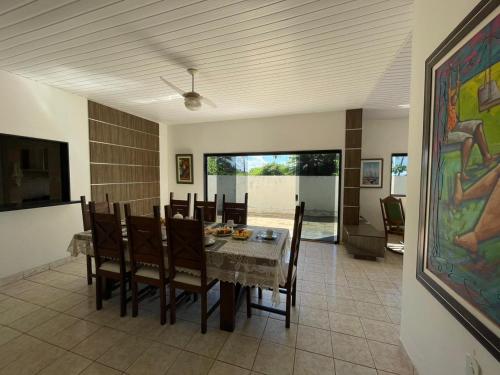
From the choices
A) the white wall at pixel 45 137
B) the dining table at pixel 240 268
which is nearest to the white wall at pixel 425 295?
the dining table at pixel 240 268

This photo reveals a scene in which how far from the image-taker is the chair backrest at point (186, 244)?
6.06 feet

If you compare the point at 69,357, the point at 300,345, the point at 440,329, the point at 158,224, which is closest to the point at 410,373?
the point at 440,329

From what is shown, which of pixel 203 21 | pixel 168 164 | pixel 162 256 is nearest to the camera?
pixel 203 21

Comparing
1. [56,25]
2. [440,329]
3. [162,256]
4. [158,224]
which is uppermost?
[56,25]

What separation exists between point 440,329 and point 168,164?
568 cm

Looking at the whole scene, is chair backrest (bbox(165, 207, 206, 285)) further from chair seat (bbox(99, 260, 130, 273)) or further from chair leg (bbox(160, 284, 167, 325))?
chair seat (bbox(99, 260, 130, 273))

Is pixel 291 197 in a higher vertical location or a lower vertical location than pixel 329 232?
higher

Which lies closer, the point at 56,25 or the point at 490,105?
the point at 490,105

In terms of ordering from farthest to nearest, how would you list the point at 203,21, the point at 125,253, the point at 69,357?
1. the point at 125,253
2. the point at 203,21
3. the point at 69,357

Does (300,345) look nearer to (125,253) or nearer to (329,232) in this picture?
(125,253)

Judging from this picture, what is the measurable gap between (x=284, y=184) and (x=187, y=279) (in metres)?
3.34

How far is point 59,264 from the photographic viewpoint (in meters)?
3.37

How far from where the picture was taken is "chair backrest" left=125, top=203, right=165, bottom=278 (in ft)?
6.41

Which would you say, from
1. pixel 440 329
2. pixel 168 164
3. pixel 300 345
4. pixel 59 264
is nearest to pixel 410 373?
pixel 440 329
